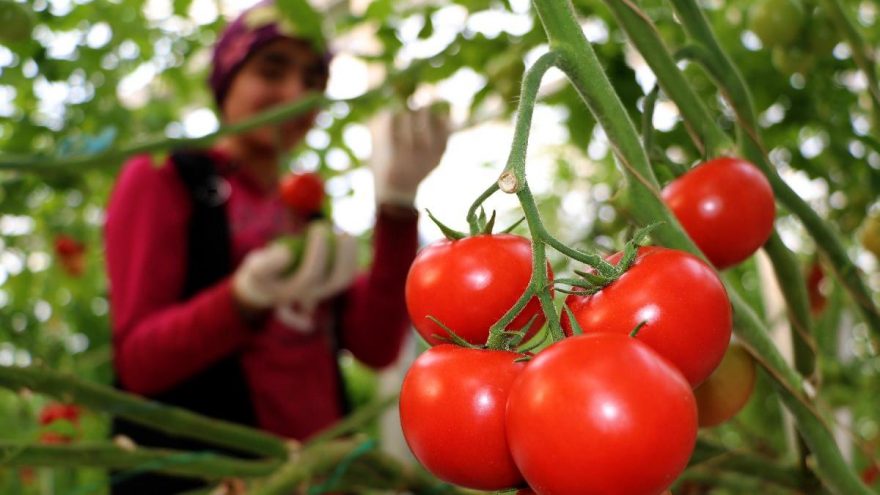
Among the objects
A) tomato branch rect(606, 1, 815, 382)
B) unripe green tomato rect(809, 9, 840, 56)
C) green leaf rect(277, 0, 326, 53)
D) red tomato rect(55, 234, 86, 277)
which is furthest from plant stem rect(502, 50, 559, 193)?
red tomato rect(55, 234, 86, 277)

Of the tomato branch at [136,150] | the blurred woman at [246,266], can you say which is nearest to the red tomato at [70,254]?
the blurred woman at [246,266]

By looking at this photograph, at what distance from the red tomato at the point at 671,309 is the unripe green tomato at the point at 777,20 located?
476 mm

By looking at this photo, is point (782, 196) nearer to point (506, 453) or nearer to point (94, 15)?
point (506, 453)

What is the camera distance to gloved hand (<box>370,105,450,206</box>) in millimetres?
1275

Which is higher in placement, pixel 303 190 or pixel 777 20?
pixel 777 20

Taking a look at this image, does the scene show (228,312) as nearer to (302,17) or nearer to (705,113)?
(302,17)

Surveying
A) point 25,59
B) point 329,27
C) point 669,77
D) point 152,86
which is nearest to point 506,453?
point 669,77

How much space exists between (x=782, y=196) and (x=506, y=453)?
28cm

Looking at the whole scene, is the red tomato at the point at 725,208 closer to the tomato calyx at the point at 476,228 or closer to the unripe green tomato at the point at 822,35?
the tomato calyx at the point at 476,228

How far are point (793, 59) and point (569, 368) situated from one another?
1.97 ft

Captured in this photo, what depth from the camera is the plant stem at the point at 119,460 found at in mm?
671

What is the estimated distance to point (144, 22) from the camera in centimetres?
110

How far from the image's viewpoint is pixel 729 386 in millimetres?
430

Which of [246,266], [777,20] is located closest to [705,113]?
[777,20]
